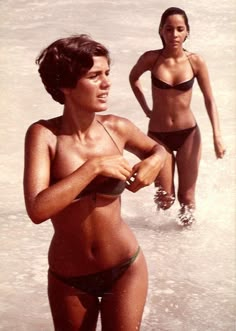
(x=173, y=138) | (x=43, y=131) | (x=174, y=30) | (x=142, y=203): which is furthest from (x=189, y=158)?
(x=43, y=131)

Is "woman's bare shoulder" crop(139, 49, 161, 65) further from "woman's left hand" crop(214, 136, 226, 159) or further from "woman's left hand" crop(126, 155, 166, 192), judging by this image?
"woman's left hand" crop(126, 155, 166, 192)

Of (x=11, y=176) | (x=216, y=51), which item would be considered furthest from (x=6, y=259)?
(x=216, y=51)

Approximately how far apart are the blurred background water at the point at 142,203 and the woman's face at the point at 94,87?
0.91 ft

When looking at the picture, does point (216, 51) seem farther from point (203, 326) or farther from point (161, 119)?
point (203, 326)

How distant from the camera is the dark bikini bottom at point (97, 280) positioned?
2.86m

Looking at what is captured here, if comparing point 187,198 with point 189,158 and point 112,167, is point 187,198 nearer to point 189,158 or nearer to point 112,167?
point 189,158

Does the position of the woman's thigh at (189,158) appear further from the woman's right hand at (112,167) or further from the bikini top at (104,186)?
the woman's right hand at (112,167)

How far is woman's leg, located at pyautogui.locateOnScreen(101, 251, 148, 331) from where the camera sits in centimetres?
283

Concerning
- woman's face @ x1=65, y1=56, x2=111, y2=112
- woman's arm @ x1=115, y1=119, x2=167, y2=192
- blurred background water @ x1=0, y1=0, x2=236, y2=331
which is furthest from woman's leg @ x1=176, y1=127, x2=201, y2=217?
woman's face @ x1=65, y1=56, x2=111, y2=112

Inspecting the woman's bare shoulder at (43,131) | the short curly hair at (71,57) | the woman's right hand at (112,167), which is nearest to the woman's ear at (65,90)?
the short curly hair at (71,57)

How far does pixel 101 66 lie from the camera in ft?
9.07

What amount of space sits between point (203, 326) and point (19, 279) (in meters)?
1.58

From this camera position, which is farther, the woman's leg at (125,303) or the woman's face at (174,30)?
the woman's face at (174,30)

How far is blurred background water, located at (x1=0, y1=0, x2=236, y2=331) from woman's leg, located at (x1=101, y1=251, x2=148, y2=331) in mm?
1090
